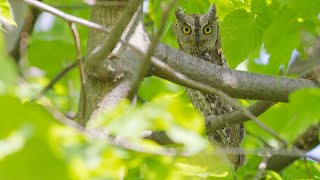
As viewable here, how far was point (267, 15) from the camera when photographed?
267 cm

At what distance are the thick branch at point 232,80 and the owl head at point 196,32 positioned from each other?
180cm

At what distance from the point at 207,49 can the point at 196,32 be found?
5.1 inches

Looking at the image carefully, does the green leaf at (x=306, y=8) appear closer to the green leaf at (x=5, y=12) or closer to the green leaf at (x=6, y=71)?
the green leaf at (x=5, y=12)

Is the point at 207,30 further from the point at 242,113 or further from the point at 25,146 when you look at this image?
the point at 25,146

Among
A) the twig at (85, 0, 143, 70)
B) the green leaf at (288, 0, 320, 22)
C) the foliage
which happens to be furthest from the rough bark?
the green leaf at (288, 0, 320, 22)

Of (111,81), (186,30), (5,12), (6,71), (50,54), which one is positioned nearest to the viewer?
(6,71)

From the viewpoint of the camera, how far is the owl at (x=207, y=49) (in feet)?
12.1

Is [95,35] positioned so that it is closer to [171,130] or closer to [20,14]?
[171,130]

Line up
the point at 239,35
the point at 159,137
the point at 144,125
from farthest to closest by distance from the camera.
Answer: the point at 239,35 < the point at 159,137 < the point at 144,125

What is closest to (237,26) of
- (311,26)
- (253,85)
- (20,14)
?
(311,26)

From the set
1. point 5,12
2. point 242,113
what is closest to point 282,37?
point 242,113

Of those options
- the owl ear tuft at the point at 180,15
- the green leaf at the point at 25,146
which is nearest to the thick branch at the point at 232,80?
the green leaf at the point at 25,146

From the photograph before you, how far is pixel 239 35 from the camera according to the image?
8.65 ft

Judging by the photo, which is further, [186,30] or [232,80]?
[186,30]
